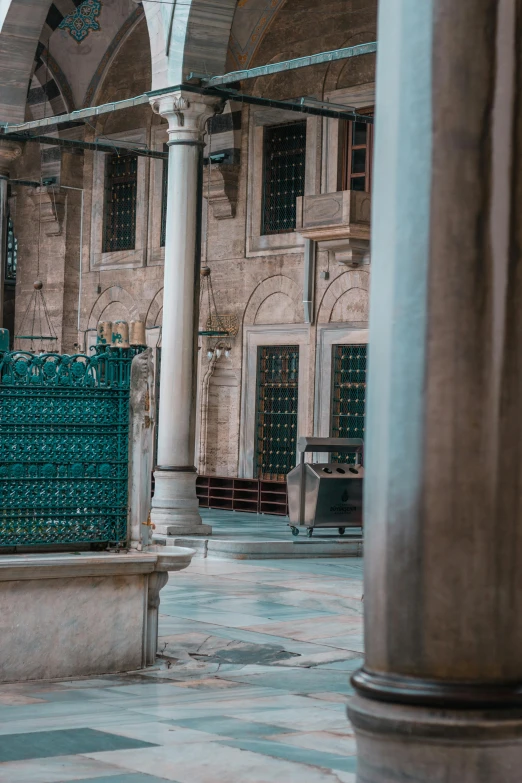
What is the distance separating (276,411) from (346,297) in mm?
2019

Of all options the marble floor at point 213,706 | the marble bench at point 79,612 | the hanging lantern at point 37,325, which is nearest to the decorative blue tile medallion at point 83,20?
the hanging lantern at point 37,325

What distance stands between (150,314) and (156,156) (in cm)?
255

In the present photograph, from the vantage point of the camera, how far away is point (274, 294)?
1848 cm

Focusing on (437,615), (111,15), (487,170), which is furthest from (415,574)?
(111,15)

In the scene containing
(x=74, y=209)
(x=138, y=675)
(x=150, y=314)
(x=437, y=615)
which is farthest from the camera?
(x=74, y=209)

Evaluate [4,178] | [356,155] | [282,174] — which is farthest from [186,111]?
[4,178]

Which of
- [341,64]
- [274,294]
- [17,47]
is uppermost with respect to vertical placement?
[341,64]

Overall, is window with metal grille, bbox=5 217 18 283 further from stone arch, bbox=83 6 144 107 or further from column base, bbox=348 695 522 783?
column base, bbox=348 695 522 783

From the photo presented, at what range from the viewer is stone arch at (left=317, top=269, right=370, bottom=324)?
17.2 m

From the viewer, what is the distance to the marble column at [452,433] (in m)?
2.63

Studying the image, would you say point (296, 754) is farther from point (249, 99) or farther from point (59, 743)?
point (249, 99)

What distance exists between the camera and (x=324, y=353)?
57.7ft

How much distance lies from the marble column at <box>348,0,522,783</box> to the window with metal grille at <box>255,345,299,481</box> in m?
15.3

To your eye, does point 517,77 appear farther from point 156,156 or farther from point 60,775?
point 156,156
